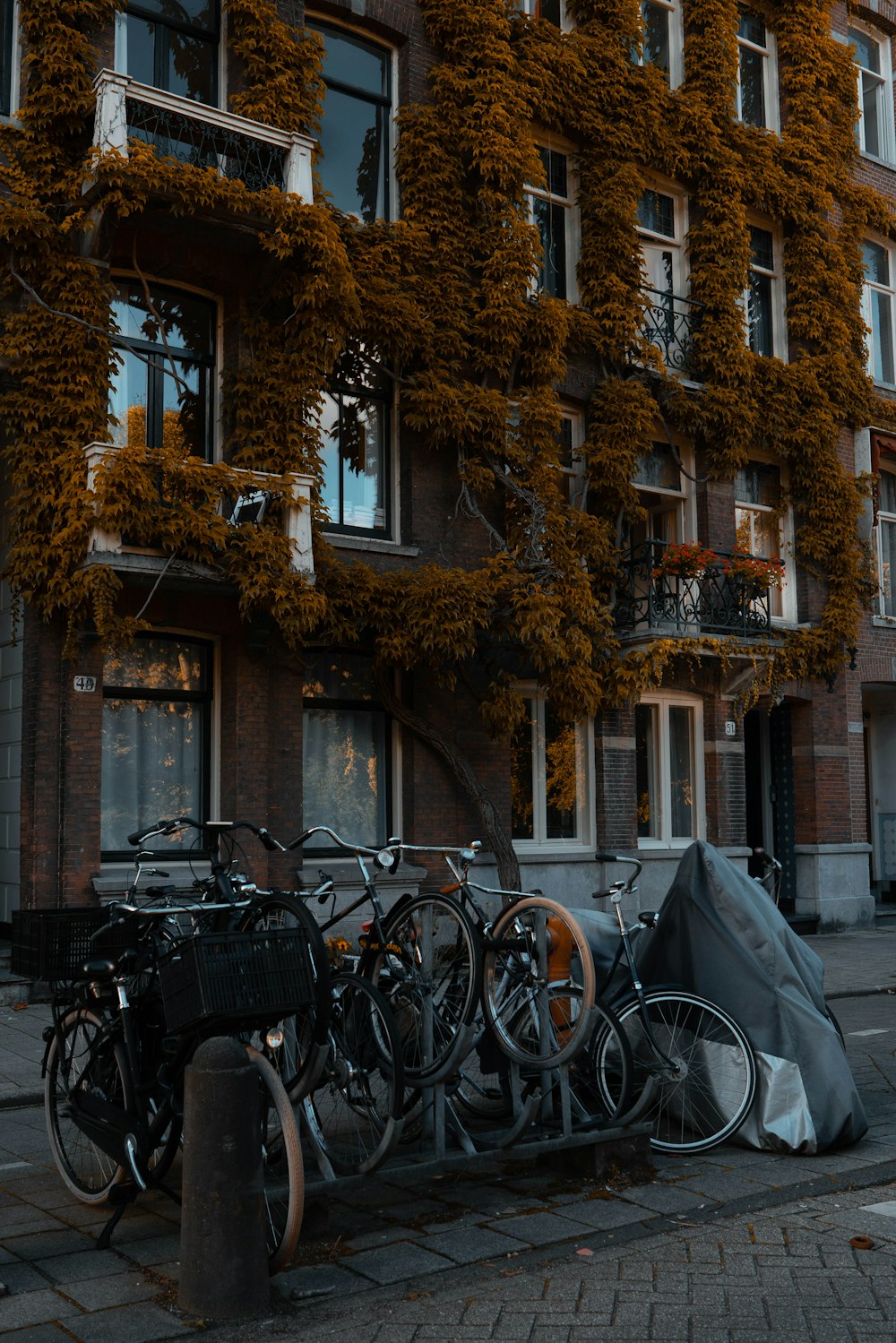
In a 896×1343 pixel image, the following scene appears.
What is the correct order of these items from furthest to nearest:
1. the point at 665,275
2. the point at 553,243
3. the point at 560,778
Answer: the point at 665,275 → the point at 553,243 → the point at 560,778

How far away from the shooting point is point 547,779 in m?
17.6

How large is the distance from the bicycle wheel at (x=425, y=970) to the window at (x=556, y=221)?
45.3 ft

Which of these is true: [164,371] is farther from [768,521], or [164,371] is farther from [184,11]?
[768,521]

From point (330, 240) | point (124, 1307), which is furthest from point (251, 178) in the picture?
point (124, 1307)

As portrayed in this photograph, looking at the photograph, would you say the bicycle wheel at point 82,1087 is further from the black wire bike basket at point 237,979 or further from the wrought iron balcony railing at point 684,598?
the wrought iron balcony railing at point 684,598

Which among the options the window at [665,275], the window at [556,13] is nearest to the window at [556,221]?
the window at [665,275]

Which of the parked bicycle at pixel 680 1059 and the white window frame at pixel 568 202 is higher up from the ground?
the white window frame at pixel 568 202

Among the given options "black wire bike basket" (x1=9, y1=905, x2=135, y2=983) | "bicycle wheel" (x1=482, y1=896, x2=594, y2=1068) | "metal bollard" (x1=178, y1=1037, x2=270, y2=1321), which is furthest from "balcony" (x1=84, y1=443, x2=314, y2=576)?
"metal bollard" (x1=178, y1=1037, x2=270, y2=1321)

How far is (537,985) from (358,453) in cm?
1092

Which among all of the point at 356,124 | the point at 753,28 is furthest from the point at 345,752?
the point at 753,28

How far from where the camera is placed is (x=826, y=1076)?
675cm

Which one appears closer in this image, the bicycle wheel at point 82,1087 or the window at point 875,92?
the bicycle wheel at point 82,1087

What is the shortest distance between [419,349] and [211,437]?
121 inches

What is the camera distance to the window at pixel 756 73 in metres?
21.6
